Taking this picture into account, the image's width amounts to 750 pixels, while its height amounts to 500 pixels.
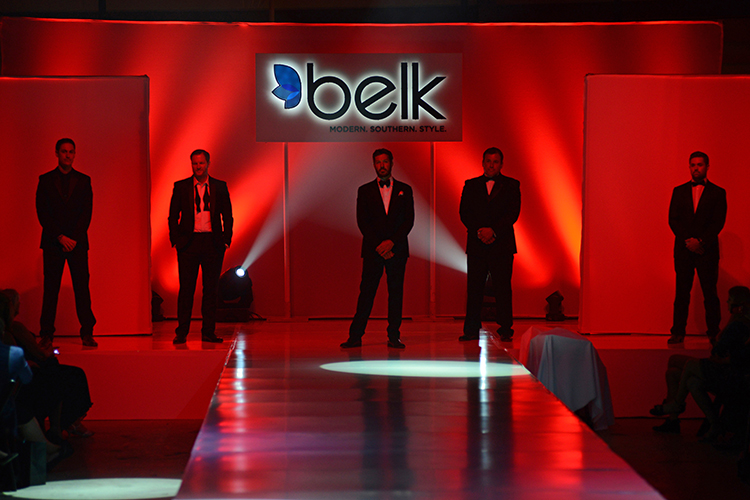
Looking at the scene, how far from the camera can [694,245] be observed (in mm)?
6316

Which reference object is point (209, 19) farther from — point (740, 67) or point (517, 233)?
point (740, 67)

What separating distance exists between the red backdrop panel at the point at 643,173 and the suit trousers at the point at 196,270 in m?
2.91

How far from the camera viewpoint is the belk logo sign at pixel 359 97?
793 centimetres

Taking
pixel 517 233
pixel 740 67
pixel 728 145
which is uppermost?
pixel 740 67

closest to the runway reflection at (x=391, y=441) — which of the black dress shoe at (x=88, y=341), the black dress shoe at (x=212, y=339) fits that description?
the black dress shoe at (x=212, y=339)

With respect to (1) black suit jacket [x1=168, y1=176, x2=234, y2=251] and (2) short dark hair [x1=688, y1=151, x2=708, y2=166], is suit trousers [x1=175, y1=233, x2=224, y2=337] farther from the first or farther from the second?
(2) short dark hair [x1=688, y1=151, x2=708, y2=166]

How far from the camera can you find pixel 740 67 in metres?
10.3

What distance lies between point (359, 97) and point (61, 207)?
3102 millimetres

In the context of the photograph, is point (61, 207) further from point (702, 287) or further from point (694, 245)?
point (702, 287)

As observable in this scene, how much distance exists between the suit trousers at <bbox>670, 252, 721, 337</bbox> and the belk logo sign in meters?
2.49

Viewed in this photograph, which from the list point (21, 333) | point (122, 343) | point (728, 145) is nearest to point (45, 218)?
point (122, 343)

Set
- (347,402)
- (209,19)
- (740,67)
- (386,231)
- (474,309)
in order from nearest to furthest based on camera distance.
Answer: (347,402), (386,231), (474,309), (209,19), (740,67)

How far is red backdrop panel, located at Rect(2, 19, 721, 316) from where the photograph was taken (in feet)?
26.9

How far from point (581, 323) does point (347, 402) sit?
3234 millimetres
